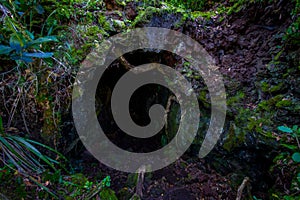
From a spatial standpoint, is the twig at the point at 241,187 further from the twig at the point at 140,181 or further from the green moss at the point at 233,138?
the twig at the point at 140,181

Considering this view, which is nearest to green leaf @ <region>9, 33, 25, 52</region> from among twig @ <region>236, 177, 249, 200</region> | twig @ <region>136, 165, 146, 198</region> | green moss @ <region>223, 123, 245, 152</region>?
twig @ <region>136, 165, 146, 198</region>

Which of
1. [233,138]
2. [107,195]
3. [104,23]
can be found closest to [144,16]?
[104,23]

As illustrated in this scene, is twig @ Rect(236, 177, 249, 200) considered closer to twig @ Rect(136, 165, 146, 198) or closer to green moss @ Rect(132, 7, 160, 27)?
twig @ Rect(136, 165, 146, 198)

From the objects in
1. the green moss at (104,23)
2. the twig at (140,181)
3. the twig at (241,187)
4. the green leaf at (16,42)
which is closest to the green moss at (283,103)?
the twig at (241,187)

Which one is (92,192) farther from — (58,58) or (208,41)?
(208,41)

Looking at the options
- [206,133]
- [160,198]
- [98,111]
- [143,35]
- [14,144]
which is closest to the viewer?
[14,144]

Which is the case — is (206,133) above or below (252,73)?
below

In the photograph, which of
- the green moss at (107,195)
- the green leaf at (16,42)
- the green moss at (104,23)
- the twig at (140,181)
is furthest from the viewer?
the green moss at (104,23)

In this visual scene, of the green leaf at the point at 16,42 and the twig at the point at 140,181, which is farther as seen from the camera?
the twig at the point at 140,181

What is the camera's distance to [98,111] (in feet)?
7.15

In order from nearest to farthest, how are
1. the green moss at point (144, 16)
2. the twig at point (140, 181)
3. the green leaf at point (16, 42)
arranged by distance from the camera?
the green leaf at point (16, 42) < the twig at point (140, 181) < the green moss at point (144, 16)

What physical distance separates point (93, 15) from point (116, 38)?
39 cm

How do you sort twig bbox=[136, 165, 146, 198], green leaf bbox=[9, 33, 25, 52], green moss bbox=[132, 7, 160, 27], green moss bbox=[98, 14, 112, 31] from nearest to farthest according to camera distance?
green leaf bbox=[9, 33, 25, 52] → twig bbox=[136, 165, 146, 198] → green moss bbox=[98, 14, 112, 31] → green moss bbox=[132, 7, 160, 27]

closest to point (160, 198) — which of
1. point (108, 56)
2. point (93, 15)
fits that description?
Answer: point (108, 56)
